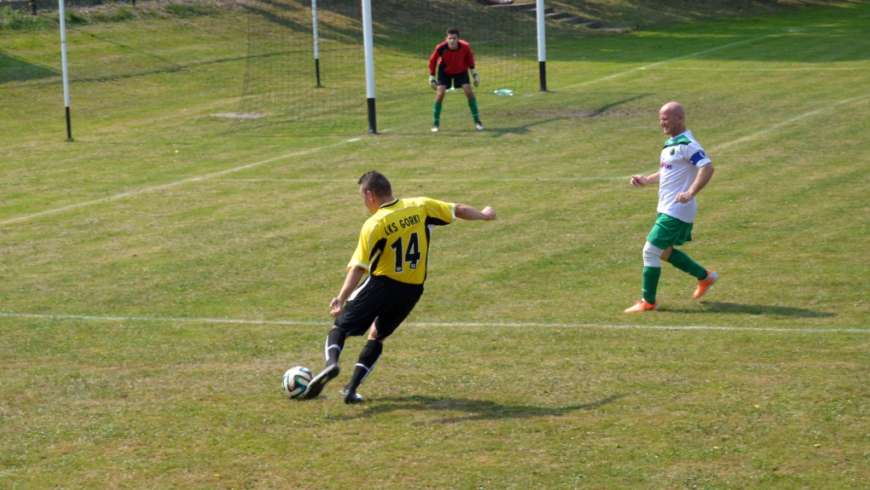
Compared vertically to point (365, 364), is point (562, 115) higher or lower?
higher

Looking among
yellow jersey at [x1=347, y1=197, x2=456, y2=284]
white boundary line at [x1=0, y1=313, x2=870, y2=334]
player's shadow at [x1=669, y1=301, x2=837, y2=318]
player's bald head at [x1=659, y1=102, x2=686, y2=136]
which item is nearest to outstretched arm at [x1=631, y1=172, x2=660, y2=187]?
player's bald head at [x1=659, y1=102, x2=686, y2=136]

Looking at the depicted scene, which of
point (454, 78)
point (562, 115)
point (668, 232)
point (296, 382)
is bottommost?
point (296, 382)

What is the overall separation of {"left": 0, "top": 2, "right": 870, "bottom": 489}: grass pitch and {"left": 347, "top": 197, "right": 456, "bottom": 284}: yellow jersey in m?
0.96

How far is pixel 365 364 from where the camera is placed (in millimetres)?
7945

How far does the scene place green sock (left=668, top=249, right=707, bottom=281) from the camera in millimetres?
10315

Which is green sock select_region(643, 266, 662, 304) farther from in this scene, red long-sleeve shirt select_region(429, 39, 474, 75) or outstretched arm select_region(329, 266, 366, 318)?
→ red long-sleeve shirt select_region(429, 39, 474, 75)

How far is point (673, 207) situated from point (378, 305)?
11.8 ft

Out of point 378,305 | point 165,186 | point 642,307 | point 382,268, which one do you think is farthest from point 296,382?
point 165,186

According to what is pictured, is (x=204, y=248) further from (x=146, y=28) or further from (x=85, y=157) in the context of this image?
(x=146, y=28)

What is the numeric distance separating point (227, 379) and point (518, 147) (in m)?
12.5

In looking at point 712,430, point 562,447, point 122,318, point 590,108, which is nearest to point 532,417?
point 562,447

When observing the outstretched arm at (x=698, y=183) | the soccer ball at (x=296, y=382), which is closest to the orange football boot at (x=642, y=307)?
the outstretched arm at (x=698, y=183)

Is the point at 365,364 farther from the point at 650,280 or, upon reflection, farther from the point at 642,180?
the point at 642,180

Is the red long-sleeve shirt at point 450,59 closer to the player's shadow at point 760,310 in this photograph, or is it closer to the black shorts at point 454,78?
the black shorts at point 454,78
